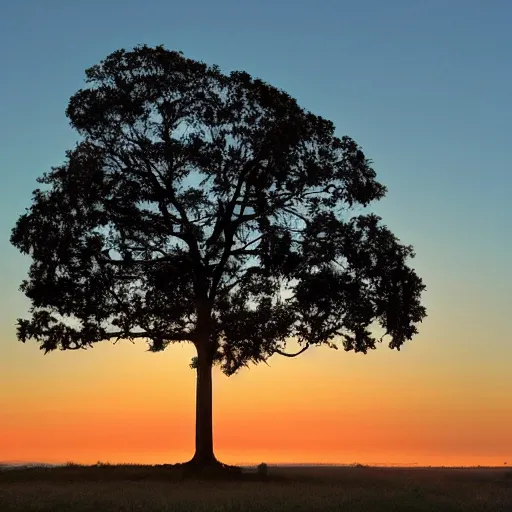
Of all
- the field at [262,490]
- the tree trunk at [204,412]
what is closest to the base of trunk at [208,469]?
the tree trunk at [204,412]

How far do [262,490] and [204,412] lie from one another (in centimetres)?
898

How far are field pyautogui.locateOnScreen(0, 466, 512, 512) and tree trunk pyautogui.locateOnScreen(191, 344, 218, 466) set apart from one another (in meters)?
1.64

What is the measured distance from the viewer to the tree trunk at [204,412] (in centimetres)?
3689

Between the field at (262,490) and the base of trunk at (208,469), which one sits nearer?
the field at (262,490)

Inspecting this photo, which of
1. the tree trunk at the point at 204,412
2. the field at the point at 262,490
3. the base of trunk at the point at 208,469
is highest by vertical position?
the tree trunk at the point at 204,412

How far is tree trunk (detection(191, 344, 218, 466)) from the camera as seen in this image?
121 feet

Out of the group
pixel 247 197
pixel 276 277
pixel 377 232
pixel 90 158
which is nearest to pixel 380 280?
pixel 377 232

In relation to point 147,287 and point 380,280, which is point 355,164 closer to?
point 380,280

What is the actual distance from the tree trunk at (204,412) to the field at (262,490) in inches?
64.6

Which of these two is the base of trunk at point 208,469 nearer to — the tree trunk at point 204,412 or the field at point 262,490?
the tree trunk at point 204,412

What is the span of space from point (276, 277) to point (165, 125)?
9.00 metres

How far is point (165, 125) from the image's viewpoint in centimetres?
3781

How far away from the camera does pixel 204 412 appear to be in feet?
123

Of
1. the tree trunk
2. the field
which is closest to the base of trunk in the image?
the tree trunk
